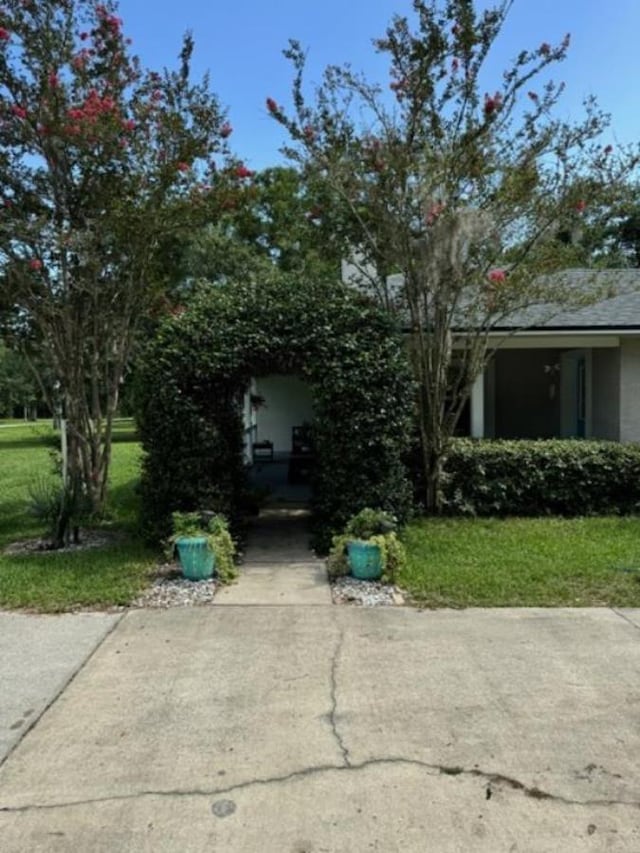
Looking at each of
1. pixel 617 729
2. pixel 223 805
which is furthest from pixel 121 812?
pixel 617 729

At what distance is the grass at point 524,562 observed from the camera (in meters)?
5.71

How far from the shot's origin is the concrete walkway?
5.83 m

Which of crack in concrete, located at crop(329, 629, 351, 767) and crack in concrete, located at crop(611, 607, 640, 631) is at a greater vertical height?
crack in concrete, located at crop(329, 629, 351, 767)

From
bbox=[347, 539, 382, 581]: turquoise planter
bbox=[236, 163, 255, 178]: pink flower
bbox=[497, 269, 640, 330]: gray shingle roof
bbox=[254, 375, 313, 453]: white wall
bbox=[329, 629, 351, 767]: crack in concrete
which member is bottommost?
bbox=[329, 629, 351, 767]: crack in concrete

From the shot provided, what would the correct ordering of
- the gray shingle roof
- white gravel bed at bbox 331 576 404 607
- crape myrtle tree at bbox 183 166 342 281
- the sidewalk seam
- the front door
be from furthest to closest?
the front door < the gray shingle roof < crape myrtle tree at bbox 183 166 342 281 < white gravel bed at bbox 331 576 404 607 < the sidewalk seam

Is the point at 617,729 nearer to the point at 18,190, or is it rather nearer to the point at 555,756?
the point at 555,756

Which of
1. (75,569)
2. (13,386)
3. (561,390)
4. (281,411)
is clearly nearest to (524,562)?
(75,569)

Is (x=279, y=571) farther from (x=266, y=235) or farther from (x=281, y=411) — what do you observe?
(x=266, y=235)

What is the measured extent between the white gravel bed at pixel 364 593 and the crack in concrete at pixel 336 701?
743 mm

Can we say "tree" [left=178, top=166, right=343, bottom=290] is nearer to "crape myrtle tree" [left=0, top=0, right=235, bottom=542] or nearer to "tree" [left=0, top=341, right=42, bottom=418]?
"crape myrtle tree" [left=0, top=0, right=235, bottom=542]

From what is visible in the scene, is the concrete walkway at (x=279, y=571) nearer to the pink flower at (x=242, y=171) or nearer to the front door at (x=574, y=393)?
the pink flower at (x=242, y=171)

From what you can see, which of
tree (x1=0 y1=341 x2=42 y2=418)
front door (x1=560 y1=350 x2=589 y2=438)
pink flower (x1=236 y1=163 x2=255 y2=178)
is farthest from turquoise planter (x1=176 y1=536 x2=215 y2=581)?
tree (x1=0 y1=341 x2=42 y2=418)

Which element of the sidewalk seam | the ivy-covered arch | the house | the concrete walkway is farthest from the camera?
the house

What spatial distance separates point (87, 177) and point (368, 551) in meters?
5.46
